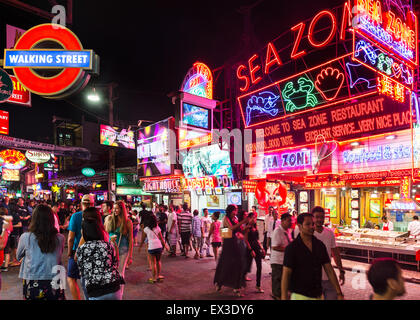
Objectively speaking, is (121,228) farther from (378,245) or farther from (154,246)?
(378,245)

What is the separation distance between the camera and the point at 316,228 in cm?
551

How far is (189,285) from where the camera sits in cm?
821

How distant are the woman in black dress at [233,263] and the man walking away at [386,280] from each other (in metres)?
5.04

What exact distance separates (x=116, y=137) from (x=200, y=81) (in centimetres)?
724

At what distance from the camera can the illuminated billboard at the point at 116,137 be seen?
66.3 feet

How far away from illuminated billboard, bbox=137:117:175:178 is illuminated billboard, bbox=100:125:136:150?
2.65ft

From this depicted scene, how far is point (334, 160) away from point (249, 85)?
201 inches

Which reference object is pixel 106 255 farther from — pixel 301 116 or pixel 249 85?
pixel 249 85

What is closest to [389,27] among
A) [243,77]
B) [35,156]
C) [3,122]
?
[243,77]

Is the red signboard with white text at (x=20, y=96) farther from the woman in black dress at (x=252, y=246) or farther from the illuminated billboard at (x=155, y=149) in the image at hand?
the woman in black dress at (x=252, y=246)

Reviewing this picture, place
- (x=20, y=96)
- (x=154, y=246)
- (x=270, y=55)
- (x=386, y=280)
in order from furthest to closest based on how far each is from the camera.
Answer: (x=270, y=55)
(x=20, y=96)
(x=154, y=246)
(x=386, y=280)

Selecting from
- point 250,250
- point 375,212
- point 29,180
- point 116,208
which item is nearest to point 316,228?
point 250,250

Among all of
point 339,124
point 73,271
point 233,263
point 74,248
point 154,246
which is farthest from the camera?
point 339,124

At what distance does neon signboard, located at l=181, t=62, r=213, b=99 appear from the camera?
17547 millimetres
